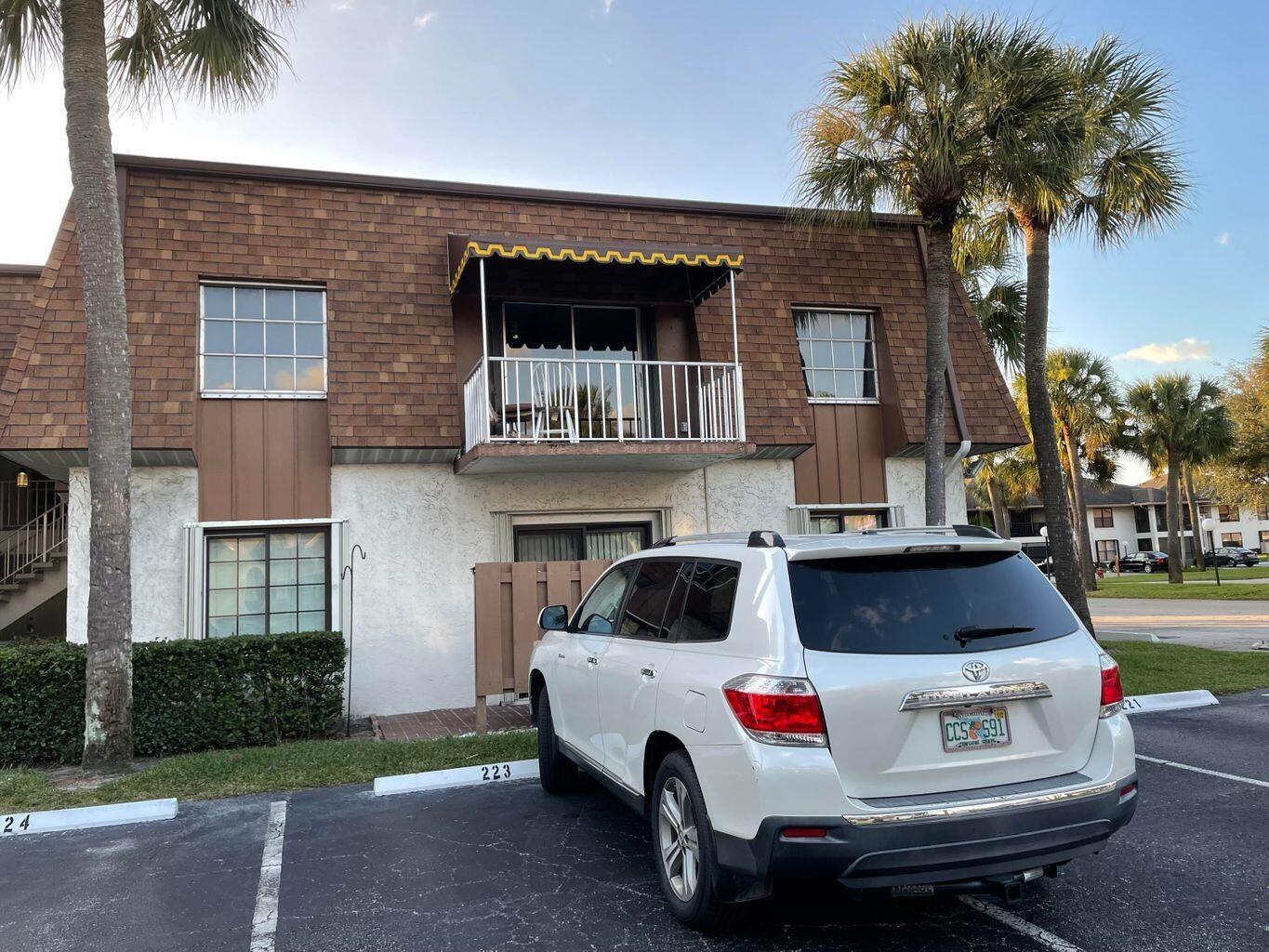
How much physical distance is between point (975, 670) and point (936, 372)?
7.95m

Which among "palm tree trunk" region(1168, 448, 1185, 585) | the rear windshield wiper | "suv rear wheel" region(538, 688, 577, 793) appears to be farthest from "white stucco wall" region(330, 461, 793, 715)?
"palm tree trunk" region(1168, 448, 1185, 585)

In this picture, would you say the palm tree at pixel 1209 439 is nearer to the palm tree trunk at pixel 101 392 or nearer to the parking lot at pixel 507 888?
the parking lot at pixel 507 888

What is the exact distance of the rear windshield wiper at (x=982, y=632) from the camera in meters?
3.61

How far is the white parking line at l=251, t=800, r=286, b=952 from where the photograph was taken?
4.02 m

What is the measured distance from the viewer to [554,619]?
20.0 ft

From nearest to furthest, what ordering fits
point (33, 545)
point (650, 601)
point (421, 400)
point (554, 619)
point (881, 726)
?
point (881, 726) < point (650, 601) < point (554, 619) < point (421, 400) < point (33, 545)

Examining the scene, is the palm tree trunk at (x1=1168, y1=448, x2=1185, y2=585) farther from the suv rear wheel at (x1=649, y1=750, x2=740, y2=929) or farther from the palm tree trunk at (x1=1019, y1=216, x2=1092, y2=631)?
the suv rear wheel at (x1=649, y1=750, x2=740, y2=929)

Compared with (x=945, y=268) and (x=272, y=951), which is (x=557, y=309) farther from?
(x=272, y=951)

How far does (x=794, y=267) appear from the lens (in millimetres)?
12336

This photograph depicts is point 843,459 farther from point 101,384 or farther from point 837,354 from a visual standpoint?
point 101,384

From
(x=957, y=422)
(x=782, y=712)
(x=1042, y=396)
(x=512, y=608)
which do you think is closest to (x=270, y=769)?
(x=512, y=608)

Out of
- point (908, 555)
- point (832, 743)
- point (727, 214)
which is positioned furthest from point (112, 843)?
point (727, 214)

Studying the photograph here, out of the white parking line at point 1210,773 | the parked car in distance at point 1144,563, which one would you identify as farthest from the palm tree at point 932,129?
the parked car in distance at point 1144,563

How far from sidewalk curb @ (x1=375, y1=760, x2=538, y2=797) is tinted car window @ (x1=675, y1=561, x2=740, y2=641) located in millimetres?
3136
